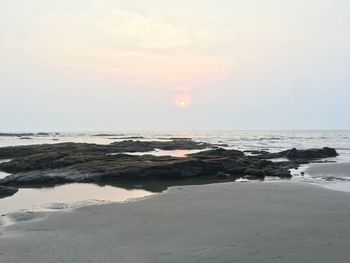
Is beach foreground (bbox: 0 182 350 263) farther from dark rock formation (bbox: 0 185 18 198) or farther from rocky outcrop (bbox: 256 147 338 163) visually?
rocky outcrop (bbox: 256 147 338 163)

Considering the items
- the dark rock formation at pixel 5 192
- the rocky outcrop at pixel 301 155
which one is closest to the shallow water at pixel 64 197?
the dark rock formation at pixel 5 192

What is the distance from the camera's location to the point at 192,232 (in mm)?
11945

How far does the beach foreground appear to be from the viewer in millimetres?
9836

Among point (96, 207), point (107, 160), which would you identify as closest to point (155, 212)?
point (96, 207)

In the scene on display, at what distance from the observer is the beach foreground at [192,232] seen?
9836 mm

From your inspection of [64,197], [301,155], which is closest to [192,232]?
[64,197]

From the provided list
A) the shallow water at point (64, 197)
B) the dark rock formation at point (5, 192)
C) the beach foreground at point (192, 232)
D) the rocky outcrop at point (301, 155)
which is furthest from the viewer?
the rocky outcrop at point (301, 155)

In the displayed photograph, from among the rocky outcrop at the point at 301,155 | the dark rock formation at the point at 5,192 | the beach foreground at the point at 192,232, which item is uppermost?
the beach foreground at the point at 192,232

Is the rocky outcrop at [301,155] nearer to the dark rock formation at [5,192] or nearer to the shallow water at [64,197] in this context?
the shallow water at [64,197]

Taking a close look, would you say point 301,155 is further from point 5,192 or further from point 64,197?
point 5,192

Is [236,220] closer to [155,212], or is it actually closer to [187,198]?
[155,212]

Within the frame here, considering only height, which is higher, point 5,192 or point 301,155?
point 5,192

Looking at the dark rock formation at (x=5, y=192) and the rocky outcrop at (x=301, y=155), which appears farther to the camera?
the rocky outcrop at (x=301, y=155)

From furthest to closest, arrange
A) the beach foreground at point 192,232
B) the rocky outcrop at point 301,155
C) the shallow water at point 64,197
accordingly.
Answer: the rocky outcrop at point 301,155, the shallow water at point 64,197, the beach foreground at point 192,232
